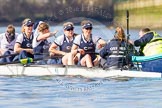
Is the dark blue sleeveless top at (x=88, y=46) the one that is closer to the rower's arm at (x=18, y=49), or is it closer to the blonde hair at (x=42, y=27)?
the blonde hair at (x=42, y=27)

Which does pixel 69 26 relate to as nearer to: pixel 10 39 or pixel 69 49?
pixel 69 49

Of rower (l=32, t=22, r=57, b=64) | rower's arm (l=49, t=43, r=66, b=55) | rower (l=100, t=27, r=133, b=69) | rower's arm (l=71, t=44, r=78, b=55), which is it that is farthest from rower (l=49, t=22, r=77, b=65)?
rower (l=100, t=27, r=133, b=69)

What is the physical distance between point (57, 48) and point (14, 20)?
2942 inches

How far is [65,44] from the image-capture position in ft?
80.3

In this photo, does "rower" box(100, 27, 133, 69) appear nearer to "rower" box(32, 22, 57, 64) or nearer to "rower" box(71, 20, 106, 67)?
"rower" box(71, 20, 106, 67)

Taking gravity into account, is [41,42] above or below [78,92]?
above

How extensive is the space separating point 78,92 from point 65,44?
151 inches

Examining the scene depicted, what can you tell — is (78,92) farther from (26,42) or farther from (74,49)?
(26,42)

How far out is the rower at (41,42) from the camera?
81.4 ft

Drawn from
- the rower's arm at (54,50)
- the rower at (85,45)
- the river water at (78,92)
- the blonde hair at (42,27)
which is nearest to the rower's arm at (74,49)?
the rower at (85,45)

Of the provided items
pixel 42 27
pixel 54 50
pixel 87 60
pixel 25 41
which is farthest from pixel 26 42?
pixel 87 60

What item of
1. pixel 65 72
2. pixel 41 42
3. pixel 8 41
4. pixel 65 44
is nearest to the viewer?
pixel 65 72

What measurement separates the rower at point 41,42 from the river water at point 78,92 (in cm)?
105

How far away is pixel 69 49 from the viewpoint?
2453 cm
